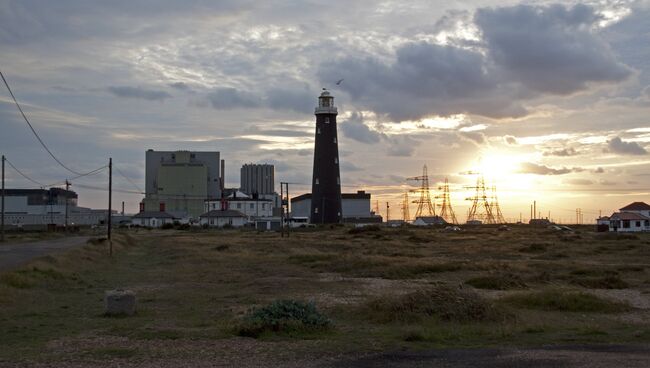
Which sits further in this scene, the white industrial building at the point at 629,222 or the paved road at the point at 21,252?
the white industrial building at the point at 629,222

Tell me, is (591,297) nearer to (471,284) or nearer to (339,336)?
(471,284)

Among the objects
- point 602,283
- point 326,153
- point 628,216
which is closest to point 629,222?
point 628,216

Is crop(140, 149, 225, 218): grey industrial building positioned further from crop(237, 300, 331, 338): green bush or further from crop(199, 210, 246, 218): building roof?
crop(237, 300, 331, 338): green bush

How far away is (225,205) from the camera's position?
459ft

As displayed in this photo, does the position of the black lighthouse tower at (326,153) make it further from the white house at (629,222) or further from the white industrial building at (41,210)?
the white industrial building at (41,210)

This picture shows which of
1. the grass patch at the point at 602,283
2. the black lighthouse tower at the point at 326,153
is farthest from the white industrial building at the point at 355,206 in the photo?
the grass patch at the point at 602,283

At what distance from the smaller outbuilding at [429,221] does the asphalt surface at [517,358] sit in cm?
14783

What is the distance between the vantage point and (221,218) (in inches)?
5251

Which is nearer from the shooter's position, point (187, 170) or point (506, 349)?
point (506, 349)

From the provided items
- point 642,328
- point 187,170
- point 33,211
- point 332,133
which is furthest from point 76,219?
point 642,328

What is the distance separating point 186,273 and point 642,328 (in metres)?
21.2

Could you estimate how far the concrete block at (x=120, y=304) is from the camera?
17.8 m

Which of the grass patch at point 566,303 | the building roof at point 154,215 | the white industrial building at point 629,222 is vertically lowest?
the grass patch at point 566,303

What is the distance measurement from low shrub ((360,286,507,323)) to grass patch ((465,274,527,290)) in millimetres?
8482
